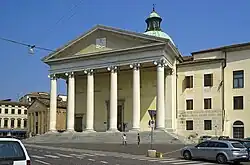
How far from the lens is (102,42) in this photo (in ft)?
182

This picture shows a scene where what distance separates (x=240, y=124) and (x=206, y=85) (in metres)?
7.08

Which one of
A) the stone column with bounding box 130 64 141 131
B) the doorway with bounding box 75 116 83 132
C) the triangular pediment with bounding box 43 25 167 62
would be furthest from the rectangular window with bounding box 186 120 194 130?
the doorway with bounding box 75 116 83 132

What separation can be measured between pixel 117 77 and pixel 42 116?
1056 inches

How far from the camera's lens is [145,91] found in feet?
187

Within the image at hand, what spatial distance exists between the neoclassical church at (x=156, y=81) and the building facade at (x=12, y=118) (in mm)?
51105

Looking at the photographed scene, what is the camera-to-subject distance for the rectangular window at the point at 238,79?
4981 cm

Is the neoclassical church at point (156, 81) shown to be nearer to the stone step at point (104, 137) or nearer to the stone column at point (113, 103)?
the stone column at point (113, 103)

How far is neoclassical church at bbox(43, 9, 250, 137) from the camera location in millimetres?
49750

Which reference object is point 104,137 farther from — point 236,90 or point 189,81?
point 236,90

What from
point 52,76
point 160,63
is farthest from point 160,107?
point 52,76

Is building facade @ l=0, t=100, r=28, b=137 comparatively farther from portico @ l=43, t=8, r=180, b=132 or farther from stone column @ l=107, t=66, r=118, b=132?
stone column @ l=107, t=66, r=118, b=132

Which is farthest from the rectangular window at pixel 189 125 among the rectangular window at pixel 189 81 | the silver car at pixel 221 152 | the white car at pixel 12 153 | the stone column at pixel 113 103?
the white car at pixel 12 153

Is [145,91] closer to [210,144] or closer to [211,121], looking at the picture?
[211,121]

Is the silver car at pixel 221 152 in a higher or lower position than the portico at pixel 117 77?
lower
